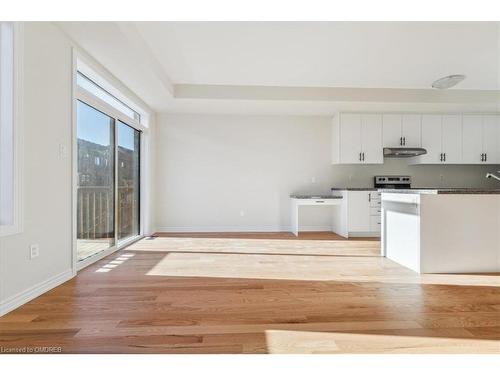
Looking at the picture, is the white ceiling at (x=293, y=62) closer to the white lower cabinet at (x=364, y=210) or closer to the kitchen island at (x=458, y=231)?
the white lower cabinet at (x=364, y=210)

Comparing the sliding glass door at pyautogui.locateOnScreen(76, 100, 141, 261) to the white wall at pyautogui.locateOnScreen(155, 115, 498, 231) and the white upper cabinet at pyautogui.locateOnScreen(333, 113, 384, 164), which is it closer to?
the white wall at pyautogui.locateOnScreen(155, 115, 498, 231)

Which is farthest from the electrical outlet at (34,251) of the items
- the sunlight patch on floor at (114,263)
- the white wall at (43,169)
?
the sunlight patch on floor at (114,263)

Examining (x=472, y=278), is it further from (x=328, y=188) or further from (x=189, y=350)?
(x=328, y=188)

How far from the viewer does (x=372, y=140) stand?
537 centimetres

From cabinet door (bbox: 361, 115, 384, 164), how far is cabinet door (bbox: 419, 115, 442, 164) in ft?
2.71

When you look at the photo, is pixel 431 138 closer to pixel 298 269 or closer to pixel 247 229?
pixel 247 229

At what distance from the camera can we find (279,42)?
3203mm

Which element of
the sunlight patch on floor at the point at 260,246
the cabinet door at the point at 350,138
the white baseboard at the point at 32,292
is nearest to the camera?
the white baseboard at the point at 32,292

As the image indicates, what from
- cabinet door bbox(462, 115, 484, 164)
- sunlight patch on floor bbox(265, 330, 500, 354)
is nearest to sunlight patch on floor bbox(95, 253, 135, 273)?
sunlight patch on floor bbox(265, 330, 500, 354)

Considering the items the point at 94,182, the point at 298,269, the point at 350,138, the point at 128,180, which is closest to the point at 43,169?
the point at 94,182

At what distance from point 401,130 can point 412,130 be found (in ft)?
0.70

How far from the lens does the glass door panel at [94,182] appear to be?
10.3 ft

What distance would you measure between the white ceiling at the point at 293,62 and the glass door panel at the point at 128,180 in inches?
26.7

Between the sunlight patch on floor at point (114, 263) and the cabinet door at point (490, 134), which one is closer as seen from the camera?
the sunlight patch on floor at point (114, 263)
